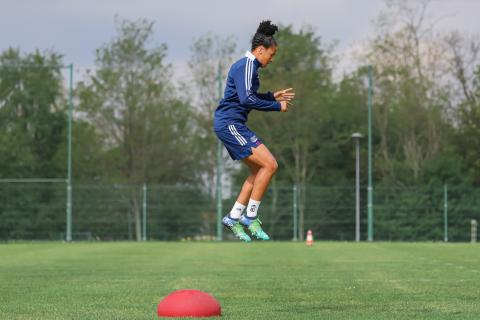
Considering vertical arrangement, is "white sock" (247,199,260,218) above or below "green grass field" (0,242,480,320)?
above

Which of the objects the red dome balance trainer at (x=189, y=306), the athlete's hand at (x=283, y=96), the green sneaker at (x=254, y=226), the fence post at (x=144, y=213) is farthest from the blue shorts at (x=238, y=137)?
the fence post at (x=144, y=213)

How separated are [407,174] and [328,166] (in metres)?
6.50

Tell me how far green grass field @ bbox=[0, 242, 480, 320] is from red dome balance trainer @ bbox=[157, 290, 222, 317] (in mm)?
194

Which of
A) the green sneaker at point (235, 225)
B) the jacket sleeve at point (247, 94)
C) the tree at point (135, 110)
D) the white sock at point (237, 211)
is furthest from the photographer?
the tree at point (135, 110)

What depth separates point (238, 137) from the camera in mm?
11516

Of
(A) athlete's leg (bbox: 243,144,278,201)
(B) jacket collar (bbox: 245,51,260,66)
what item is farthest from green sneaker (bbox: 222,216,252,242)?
(B) jacket collar (bbox: 245,51,260,66)

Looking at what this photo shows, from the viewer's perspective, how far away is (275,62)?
220 feet

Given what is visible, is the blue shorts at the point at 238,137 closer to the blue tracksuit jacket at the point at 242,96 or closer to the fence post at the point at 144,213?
the blue tracksuit jacket at the point at 242,96

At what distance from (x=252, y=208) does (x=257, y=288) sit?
8.17ft

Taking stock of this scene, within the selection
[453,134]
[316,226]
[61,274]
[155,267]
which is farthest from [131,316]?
[453,134]

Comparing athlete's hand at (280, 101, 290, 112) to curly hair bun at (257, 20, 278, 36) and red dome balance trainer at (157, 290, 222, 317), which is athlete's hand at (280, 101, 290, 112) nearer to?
curly hair bun at (257, 20, 278, 36)

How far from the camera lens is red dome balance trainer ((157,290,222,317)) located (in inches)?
371

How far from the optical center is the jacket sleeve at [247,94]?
11227 mm

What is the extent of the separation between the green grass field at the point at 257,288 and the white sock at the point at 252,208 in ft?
3.11
